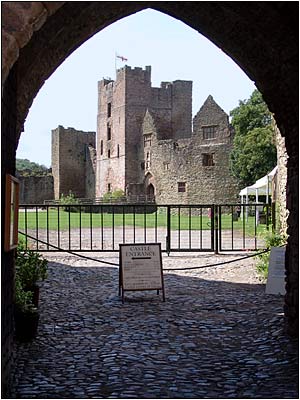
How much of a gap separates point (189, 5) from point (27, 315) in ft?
11.0

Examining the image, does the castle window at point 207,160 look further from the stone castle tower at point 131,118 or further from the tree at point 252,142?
the stone castle tower at point 131,118

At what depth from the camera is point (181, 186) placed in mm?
38281

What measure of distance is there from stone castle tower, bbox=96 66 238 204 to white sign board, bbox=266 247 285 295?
2789cm

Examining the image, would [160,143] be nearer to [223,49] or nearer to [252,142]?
[252,142]

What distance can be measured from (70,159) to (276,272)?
46.4 meters

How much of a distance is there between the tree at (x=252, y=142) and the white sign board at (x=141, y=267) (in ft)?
76.2

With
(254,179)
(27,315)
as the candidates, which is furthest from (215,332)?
(254,179)

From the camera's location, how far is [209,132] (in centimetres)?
3569

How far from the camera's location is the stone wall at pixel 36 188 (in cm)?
4791

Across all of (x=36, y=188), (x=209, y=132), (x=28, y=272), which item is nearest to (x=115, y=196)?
(x=209, y=132)

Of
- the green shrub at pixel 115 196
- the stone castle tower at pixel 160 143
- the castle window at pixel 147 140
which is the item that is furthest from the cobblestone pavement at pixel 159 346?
the castle window at pixel 147 140

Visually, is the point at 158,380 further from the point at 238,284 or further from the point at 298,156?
the point at 238,284

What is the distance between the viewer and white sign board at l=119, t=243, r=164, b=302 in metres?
7.73

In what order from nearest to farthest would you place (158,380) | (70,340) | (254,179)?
(158,380) → (70,340) → (254,179)
